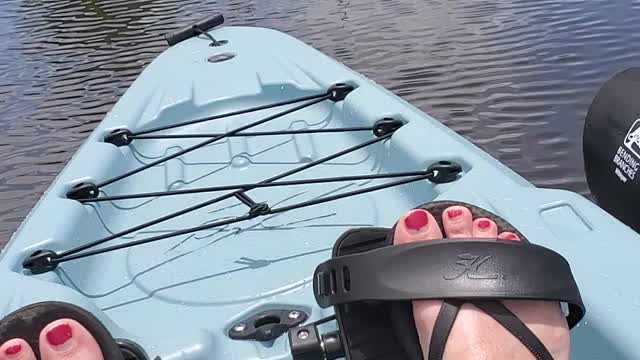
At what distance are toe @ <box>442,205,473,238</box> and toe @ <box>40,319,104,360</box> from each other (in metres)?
0.86

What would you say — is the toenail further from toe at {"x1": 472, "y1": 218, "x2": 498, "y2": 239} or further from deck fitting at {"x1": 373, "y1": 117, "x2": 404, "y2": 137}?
deck fitting at {"x1": 373, "y1": 117, "x2": 404, "y2": 137}

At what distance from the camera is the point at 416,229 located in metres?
1.67

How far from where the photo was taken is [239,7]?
1115cm

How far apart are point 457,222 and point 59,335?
944mm

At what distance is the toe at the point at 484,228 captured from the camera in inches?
67.3

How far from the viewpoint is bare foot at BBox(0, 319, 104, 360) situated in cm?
159

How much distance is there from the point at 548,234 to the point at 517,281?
674 millimetres

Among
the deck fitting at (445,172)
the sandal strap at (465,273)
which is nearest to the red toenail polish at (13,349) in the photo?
the sandal strap at (465,273)

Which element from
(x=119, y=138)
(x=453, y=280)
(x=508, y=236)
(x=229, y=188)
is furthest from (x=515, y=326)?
(x=119, y=138)

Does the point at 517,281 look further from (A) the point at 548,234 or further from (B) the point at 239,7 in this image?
(B) the point at 239,7

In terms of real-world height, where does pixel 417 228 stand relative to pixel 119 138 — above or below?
above

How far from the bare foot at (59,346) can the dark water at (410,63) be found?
3.65m

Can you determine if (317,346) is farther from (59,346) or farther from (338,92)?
(338,92)

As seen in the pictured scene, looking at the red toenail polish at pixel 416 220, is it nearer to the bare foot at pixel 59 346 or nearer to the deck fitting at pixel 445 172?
the bare foot at pixel 59 346
